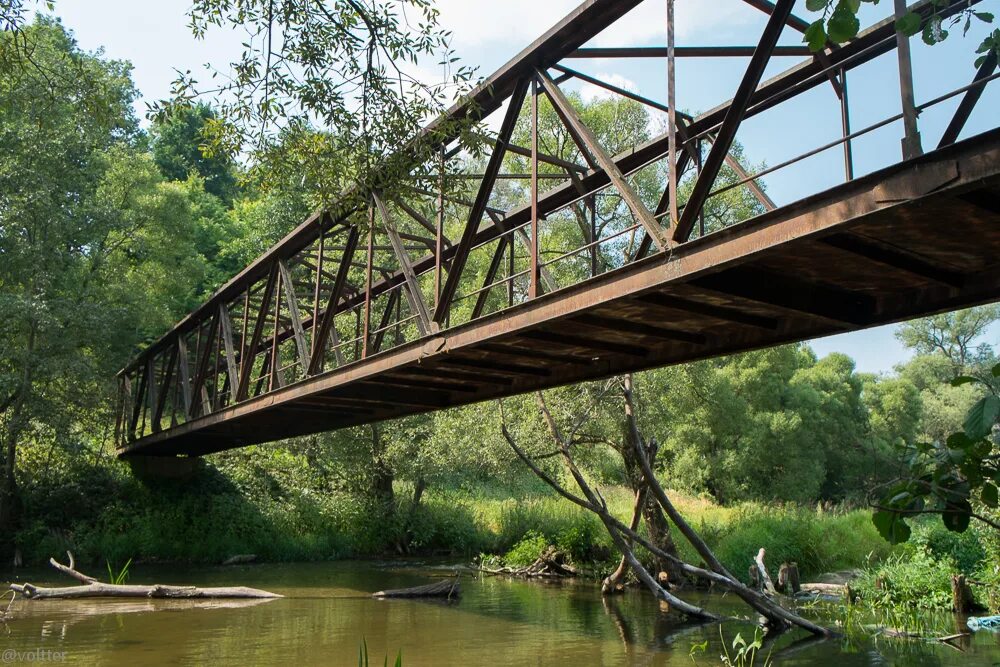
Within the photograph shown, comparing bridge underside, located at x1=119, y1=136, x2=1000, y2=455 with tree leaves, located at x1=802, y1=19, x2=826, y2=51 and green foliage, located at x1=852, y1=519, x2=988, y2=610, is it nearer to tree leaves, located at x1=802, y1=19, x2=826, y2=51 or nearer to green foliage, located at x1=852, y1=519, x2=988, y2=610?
tree leaves, located at x1=802, y1=19, x2=826, y2=51

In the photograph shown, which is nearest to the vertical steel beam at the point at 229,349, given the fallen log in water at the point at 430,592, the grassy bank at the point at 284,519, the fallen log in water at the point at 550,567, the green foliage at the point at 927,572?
the fallen log in water at the point at 430,592

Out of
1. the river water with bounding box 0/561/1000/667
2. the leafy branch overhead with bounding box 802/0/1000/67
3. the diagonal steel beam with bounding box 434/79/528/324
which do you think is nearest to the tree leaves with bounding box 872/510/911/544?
the leafy branch overhead with bounding box 802/0/1000/67

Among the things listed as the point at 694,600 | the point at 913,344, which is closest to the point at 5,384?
the point at 694,600

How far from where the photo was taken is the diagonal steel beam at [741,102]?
602 centimetres

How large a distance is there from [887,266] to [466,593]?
44.3ft

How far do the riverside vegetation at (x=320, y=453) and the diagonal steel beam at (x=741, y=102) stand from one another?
426 inches

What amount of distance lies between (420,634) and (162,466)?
18.7 meters

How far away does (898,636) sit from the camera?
1259 centimetres

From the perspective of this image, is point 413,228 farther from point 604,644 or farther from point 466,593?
point 604,644

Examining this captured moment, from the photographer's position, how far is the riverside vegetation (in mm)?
20062

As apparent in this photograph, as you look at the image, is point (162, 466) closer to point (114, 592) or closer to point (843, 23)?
point (114, 592)

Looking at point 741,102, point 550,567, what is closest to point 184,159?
point 550,567

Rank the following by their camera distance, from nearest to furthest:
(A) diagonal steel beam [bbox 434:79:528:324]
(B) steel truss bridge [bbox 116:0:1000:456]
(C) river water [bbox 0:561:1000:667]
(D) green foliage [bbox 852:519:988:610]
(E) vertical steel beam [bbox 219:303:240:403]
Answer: (B) steel truss bridge [bbox 116:0:1000:456] → (A) diagonal steel beam [bbox 434:79:528:324] → (C) river water [bbox 0:561:1000:667] → (D) green foliage [bbox 852:519:988:610] → (E) vertical steel beam [bbox 219:303:240:403]

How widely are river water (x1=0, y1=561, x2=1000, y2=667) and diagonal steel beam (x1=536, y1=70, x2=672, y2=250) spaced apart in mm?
6165
